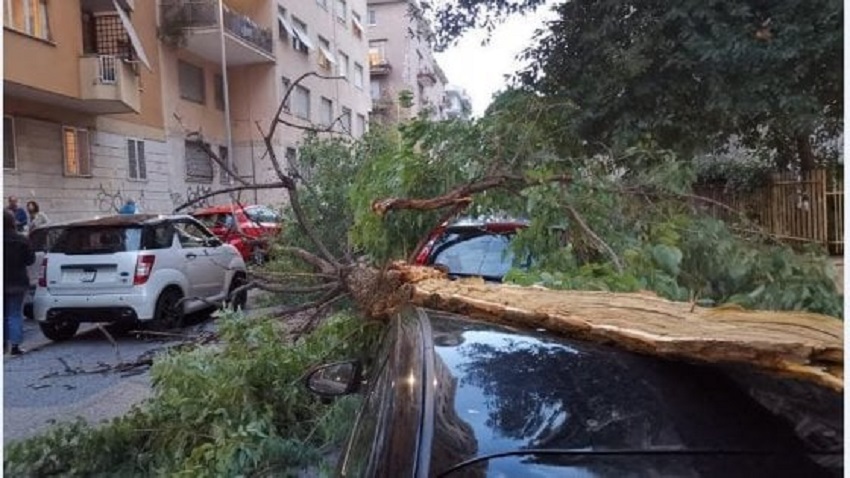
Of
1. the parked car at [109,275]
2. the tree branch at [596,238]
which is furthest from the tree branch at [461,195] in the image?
the parked car at [109,275]

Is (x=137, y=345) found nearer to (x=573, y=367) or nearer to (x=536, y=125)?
(x=536, y=125)

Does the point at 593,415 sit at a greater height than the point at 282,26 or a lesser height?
lesser

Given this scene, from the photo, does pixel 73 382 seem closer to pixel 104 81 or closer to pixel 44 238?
pixel 44 238

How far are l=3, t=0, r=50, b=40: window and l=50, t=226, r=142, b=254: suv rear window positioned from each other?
7.22 meters

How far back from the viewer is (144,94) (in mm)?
20922

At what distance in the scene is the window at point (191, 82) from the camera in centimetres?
2380

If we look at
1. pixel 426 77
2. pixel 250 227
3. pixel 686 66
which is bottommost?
pixel 250 227

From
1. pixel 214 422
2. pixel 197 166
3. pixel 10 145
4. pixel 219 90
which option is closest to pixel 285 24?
pixel 219 90

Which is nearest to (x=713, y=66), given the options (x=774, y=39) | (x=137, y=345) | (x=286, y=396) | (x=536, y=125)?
(x=774, y=39)

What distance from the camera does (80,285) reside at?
Answer: 359 inches

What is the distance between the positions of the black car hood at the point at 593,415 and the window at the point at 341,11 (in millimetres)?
37584

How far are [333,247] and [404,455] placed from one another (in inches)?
192

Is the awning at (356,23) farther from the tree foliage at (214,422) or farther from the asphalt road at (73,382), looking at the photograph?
the tree foliage at (214,422)

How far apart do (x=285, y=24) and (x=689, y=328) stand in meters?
28.9
